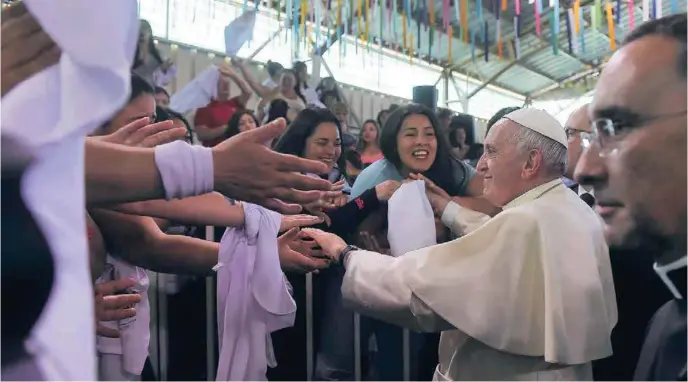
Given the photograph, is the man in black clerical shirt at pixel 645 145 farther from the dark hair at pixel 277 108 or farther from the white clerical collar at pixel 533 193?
the dark hair at pixel 277 108

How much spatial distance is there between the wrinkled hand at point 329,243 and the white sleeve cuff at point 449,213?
0.49 metres

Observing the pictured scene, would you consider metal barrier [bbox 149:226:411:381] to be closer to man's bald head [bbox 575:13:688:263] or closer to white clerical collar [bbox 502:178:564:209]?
white clerical collar [bbox 502:178:564:209]

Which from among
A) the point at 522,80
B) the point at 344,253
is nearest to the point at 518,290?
the point at 344,253

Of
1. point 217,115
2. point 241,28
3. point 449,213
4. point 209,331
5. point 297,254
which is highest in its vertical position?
point 241,28

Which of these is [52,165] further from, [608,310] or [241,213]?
[608,310]

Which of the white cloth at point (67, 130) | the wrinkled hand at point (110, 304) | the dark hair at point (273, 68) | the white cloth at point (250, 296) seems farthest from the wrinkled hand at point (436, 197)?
the dark hair at point (273, 68)

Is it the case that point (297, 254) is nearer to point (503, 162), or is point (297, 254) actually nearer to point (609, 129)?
point (503, 162)

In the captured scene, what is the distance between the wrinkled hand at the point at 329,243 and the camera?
1778mm

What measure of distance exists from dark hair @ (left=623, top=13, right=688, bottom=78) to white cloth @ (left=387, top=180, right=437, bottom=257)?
1195mm

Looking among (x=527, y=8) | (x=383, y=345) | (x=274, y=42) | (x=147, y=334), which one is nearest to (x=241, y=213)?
(x=147, y=334)

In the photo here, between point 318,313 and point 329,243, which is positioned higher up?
point 329,243

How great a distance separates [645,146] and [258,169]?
61 cm

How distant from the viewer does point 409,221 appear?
6.89 ft

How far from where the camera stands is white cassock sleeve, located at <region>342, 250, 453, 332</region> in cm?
165
